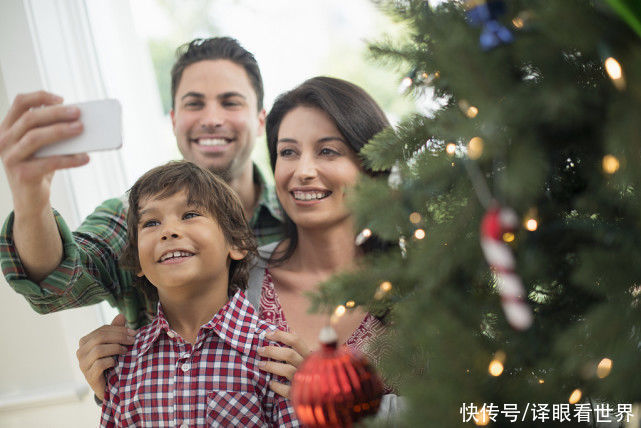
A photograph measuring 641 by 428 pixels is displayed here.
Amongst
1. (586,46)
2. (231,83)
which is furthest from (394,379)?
(231,83)

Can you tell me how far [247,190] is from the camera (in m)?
1.93

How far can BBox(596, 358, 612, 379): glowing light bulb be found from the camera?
74 cm

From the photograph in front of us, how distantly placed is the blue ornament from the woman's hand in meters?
0.71

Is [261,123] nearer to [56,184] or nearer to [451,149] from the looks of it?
[56,184]

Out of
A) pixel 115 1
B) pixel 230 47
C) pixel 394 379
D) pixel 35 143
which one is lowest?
pixel 394 379

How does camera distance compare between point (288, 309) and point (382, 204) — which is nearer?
point (382, 204)

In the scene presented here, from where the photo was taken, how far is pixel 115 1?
233cm

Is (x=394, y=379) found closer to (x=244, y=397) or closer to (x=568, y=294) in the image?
(x=568, y=294)

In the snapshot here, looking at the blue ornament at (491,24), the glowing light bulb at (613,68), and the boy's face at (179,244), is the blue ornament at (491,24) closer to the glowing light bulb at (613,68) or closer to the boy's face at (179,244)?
the glowing light bulb at (613,68)

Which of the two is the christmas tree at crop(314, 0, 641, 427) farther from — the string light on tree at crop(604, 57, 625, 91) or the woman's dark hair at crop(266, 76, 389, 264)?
the woman's dark hair at crop(266, 76, 389, 264)

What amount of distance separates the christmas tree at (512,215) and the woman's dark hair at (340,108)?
20.8 inches

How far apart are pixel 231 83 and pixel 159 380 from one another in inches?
37.7

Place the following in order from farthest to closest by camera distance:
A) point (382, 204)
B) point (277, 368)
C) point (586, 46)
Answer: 1. point (277, 368)
2. point (382, 204)
3. point (586, 46)

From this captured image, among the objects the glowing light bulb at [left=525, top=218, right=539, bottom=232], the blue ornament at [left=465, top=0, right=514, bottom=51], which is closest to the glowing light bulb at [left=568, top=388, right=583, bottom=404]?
the glowing light bulb at [left=525, top=218, right=539, bottom=232]
